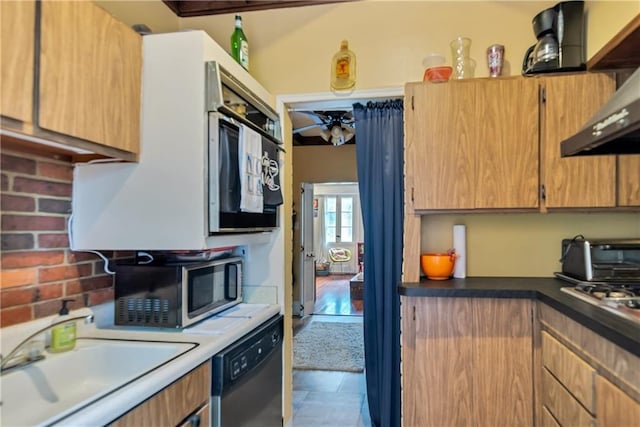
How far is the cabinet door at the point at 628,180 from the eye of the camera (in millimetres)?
2004

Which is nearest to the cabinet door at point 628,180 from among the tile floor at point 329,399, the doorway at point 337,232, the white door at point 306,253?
the tile floor at point 329,399

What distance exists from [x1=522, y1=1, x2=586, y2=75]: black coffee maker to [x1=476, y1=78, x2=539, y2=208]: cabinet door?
14cm

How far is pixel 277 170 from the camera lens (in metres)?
2.25

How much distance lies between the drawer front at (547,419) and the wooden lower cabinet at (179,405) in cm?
149

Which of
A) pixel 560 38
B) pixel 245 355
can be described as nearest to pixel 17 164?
pixel 245 355

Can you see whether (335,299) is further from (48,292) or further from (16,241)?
(16,241)

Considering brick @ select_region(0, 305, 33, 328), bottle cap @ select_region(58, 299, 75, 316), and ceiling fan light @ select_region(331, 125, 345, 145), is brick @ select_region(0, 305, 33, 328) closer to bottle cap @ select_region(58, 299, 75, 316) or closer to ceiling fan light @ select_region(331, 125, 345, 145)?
bottle cap @ select_region(58, 299, 75, 316)

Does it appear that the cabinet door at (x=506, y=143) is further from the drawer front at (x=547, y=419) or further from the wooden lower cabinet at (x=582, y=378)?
the drawer front at (x=547, y=419)

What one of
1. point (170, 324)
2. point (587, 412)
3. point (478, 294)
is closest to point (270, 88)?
point (170, 324)

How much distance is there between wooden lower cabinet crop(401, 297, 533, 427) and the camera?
6.56ft

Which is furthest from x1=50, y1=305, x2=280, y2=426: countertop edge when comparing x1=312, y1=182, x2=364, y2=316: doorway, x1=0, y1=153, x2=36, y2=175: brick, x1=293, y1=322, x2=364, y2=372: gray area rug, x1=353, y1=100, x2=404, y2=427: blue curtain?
x1=312, y1=182, x2=364, y2=316: doorway

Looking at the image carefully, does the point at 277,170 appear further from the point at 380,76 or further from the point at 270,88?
the point at 380,76

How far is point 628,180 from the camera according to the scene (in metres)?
2.01

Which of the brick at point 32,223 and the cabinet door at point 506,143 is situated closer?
the brick at point 32,223
